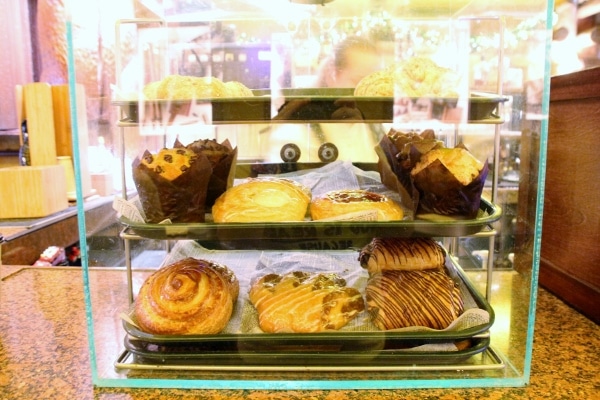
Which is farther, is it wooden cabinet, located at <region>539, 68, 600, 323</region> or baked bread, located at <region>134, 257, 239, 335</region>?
wooden cabinet, located at <region>539, 68, 600, 323</region>

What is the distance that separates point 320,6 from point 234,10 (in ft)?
0.67

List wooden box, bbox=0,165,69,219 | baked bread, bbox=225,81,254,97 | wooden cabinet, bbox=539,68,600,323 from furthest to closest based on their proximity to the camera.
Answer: wooden box, bbox=0,165,69,219
wooden cabinet, bbox=539,68,600,323
baked bread, bbox=225,81,254,97

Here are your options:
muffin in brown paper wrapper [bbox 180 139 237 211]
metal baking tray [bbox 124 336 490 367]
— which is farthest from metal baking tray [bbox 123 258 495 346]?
muffin in brown paper wrapper [bbox 180 139 237 211]

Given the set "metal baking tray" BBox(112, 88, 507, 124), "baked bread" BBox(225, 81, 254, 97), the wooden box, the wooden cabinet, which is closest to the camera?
"metal baking tray" BBox(112, 88, 507, 124)

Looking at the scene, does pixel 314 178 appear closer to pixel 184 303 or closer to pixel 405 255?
pixel 405 255

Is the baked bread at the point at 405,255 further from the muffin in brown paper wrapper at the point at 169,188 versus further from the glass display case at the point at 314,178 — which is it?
the muffin in brown paper wrapper at the point at 169,188

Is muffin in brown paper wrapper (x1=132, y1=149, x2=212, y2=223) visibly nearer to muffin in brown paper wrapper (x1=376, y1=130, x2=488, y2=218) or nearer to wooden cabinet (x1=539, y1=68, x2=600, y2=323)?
muffin in brown paper wrapper (x1=376, y1=130, x2=488, y2=218)

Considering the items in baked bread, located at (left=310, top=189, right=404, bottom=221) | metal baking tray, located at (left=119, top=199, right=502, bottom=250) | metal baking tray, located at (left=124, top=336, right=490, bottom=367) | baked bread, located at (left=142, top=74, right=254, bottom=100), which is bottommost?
metal baking tray, located at (left=124, top=336, right=490, bottom=367)

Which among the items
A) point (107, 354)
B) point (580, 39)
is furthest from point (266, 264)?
point (580, 39)

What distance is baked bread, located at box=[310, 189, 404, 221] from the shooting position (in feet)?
3.09

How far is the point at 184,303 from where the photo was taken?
922 millimetres

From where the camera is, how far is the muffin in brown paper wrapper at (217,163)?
1.01 metres

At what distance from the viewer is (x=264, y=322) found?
3.11 feet

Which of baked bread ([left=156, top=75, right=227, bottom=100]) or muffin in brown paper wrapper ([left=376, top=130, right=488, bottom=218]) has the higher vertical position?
baked bread ([left=156, top=75, right=227, bottom=100])
